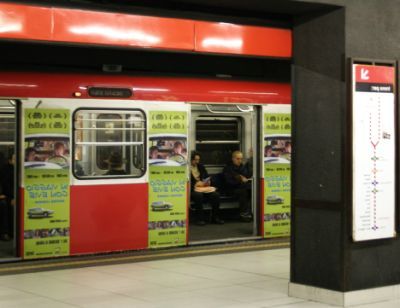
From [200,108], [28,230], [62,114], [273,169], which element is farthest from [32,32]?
[200,108]

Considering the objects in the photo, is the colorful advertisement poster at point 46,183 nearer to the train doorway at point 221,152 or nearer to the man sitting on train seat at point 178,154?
the man sitting on train seat at point 178,154

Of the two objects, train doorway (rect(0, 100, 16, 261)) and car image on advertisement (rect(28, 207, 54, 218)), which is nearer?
car image on advertisement (rect(28, 207, 54, 218))

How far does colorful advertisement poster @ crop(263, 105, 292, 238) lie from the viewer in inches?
439

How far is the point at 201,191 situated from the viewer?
12.9 meters

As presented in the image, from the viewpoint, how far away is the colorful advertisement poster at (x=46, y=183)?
359 inches

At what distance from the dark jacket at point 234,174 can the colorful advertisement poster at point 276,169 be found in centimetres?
225

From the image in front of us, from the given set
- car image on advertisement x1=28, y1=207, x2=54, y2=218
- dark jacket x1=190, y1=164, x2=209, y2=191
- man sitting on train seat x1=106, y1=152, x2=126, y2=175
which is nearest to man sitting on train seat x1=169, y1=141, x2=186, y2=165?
man sitting on train seat x1=106, y1=152, x2=126, y2=175

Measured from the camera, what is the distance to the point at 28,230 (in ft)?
29.9

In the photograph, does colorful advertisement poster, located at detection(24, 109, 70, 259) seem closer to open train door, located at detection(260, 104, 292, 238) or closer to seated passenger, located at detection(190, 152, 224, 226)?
open train door, located at detection(260, 104, 292, 238)

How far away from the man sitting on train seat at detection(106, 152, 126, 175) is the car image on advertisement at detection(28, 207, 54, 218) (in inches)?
36.9

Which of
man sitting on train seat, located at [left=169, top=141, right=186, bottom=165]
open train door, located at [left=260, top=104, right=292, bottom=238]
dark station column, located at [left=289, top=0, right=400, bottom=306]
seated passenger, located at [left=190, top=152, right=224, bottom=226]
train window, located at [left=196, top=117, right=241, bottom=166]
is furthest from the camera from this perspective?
train window, located at [left=196, top=117, right=241, bottom=166]

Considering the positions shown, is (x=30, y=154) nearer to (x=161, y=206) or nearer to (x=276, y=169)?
(x=161, y=206)

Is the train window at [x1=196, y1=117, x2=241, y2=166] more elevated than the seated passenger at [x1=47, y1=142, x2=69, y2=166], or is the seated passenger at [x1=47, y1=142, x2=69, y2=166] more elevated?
the train window at [x1=196, y1=117, x2=241, y2=166]

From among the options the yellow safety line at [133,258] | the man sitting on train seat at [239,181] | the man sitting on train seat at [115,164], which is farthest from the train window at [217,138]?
the man sitting on train seat at [115,164]
